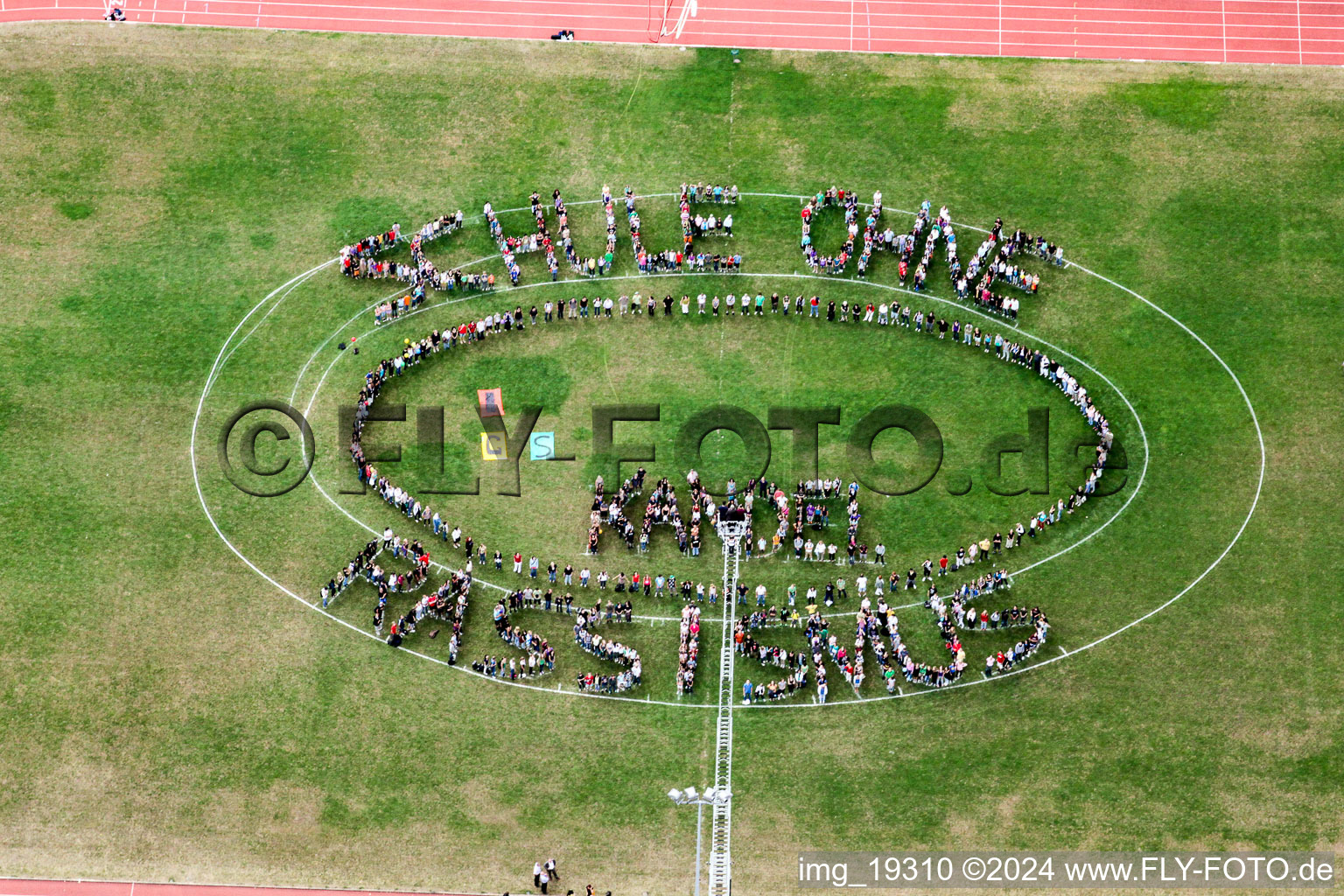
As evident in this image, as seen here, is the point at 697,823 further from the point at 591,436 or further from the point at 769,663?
the point at 591,436

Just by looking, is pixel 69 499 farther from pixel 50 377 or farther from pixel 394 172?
pixel 394 172

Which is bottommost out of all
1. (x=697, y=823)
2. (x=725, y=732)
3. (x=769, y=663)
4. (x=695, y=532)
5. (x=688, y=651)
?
(x=697, y=823)

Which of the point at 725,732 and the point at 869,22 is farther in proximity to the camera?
the point at 869,22

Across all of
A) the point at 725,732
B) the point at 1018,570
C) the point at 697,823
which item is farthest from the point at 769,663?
the point at 1018,570

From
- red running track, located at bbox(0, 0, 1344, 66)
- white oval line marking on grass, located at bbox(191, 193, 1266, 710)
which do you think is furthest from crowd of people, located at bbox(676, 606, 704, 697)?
red running track, located at bbox(0, 0, 1344, 66)

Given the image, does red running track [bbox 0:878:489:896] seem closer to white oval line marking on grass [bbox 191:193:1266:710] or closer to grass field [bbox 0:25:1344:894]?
grass field [bbox 0:25:1344:894]
